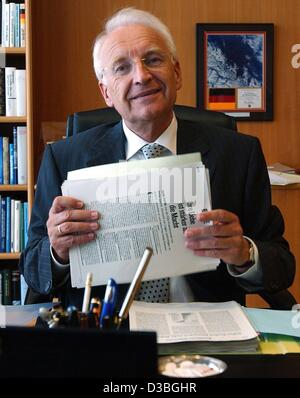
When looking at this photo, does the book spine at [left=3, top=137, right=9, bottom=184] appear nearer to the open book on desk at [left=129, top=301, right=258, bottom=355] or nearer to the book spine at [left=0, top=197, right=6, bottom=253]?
the book spine at [left=0, top=197, right=6, bottom=253]

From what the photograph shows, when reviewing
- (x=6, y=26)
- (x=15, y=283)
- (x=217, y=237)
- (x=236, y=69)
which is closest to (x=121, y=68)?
(x=217, y=237)

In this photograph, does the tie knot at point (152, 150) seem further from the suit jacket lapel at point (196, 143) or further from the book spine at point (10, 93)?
the book spine at point (10, 93)

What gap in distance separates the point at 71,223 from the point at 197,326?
0.99 ft

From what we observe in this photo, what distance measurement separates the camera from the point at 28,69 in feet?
8.85

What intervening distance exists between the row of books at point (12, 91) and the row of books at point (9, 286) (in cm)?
75

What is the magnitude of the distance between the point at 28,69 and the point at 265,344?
2.09 meters

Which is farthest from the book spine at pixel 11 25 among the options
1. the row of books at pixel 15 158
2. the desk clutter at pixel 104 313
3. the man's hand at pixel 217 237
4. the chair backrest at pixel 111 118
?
the desk clutter at pixel 104 313

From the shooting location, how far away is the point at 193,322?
98 centimetres

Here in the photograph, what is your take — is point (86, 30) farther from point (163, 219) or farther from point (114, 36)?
point (163, 219)

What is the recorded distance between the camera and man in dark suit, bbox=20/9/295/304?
1233mm

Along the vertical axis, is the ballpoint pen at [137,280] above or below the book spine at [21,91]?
below

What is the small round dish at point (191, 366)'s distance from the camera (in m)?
0.74

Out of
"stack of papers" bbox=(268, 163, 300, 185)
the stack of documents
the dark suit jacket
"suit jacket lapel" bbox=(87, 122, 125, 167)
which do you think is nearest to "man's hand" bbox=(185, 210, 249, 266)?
the stack of documents
